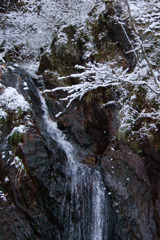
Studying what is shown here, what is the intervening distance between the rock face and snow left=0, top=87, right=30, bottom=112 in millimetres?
24

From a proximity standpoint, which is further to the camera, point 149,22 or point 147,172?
point 149,22

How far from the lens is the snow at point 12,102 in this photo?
4488 mm

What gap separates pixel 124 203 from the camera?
14.3 ft

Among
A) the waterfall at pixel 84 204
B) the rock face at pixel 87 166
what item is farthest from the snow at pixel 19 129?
the waterfall at pixel 84 204

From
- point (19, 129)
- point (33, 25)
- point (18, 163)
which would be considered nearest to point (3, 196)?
point (18, 163)

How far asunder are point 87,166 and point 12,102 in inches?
104

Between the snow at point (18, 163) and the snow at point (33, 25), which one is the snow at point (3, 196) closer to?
the snow at point (18, 163)

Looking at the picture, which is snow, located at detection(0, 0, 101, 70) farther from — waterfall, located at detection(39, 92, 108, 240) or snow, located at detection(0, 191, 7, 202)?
snow, located at detection(0, 191, 7, 202)

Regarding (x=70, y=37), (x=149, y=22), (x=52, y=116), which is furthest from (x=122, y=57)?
(x=52, y=116)

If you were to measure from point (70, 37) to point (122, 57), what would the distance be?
236 cm

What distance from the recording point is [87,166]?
201 inches

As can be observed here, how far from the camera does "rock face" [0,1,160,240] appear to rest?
13.2ft

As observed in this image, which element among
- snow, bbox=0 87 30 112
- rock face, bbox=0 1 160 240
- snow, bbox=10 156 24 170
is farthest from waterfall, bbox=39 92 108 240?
snow, bbox=0 87 30 112

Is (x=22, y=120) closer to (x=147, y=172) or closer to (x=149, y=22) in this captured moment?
(x=147, y=172)
